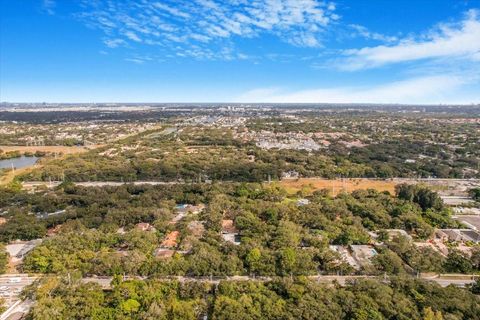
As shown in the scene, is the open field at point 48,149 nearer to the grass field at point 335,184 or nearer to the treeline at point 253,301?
the grass field at point 335,184

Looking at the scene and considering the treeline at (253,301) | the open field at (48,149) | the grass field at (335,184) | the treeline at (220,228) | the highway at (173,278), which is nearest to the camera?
the treeline at (253,301)

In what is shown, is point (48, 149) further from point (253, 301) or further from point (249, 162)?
point (253, 301)

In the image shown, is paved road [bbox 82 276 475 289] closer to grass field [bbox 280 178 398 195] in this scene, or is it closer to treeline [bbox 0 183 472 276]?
treeline [bbox 0 183 472 276]

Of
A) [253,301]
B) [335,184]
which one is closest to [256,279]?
[253,301]

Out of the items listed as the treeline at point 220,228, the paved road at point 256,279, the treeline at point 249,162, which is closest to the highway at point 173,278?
the paved road at point 256,279

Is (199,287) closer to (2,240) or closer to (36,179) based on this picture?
(2,240)

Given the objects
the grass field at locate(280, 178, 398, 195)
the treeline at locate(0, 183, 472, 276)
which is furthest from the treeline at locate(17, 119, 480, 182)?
the treeline at locate(0, 183, 472, 276)

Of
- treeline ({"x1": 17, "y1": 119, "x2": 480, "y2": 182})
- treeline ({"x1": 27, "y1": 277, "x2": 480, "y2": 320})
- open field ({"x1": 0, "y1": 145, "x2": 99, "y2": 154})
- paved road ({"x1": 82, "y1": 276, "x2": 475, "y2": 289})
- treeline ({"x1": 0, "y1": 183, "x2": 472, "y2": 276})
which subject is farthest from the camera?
open field ({"x1": 0, "y1": 145, "x2": 99, "y2": 154})
